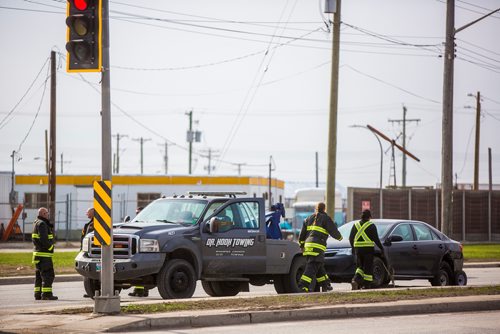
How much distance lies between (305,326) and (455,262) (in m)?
10.2

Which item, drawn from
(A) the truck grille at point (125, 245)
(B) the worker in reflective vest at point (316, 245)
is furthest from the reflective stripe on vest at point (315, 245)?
(A) the truck grille at point (125, 245)

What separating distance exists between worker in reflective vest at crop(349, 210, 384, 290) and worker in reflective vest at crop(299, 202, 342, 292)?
31.3 inches

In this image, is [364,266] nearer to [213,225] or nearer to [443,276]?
[213,225]

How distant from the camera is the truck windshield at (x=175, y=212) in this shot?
19.3 meters

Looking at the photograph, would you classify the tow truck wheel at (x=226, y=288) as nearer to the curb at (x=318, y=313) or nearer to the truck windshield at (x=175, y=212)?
the truck windshield at (x=175, y=212)

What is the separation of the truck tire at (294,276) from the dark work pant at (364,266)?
3.69 feet

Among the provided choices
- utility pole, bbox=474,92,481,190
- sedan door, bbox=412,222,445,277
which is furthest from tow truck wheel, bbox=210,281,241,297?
utility pole, bbox=474,92,481,190

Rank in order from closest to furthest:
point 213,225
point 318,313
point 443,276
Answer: point 318,313 → point 213,225 → point 443,276

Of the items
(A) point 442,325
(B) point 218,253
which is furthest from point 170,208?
(A) point 442,325

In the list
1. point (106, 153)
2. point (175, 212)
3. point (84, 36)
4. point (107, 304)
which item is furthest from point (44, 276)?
point (84, 36)

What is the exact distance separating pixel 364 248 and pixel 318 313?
16.3 feet

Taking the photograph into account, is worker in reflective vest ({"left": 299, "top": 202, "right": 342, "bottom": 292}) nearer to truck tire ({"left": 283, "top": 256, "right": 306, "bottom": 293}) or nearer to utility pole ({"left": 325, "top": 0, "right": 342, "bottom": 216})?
truck tire ({"left": 283, "top": 256, "right": 306, "bottom": 293})

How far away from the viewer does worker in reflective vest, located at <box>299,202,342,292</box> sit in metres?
19.7

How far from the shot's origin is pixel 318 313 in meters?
15.9
